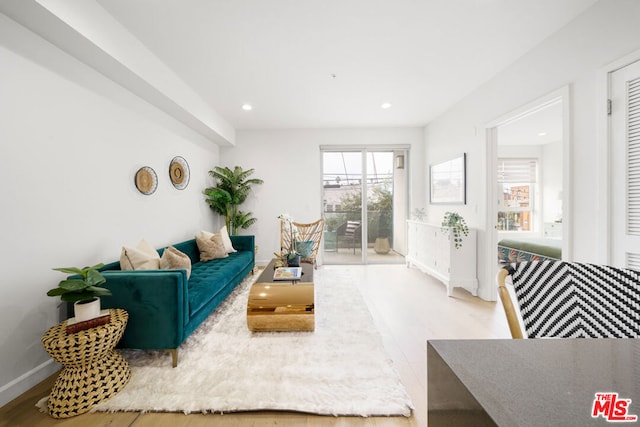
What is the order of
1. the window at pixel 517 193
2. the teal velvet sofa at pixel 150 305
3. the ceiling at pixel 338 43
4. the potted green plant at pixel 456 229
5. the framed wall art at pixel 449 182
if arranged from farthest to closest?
the window at pixel 517 193 < the framed wall art at pixel 449 182 < the potted green plant at pixel 456 229 < the ceiling at pixel 338 43 < the teal velvet sofa at pixel 150 305

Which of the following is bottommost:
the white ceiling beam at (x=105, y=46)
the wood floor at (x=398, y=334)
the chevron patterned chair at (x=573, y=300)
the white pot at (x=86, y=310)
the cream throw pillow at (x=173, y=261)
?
the wood floor at (x=398, y=334)

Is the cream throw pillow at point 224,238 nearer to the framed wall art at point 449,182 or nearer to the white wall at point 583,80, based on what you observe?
the framed wall art at point 449,182

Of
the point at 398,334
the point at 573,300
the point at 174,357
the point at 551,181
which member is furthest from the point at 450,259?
the point at 551,181

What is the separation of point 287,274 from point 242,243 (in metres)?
1.78

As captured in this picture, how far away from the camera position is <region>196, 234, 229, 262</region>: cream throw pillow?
3.51 meters

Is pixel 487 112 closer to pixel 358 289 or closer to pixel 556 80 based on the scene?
pixel 556 80

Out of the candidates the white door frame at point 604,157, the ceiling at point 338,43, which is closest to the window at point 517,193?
the ceiling at point 338,43

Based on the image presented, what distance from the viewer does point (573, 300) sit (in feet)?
3.18

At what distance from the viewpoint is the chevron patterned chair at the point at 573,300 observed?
91 cm

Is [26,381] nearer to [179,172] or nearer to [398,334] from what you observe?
[179,172]

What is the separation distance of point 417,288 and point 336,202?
2.31 meters

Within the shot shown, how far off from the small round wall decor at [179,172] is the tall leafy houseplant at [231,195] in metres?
0.73

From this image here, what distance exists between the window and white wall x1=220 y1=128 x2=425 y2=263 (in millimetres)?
2637

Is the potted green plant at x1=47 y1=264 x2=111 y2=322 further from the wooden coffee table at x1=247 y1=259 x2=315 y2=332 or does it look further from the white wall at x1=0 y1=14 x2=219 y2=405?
the wooden coffee table at x1=247 y1=259 x2=315 y2=332
